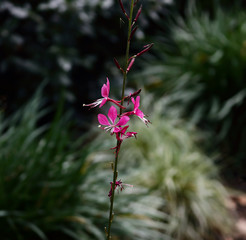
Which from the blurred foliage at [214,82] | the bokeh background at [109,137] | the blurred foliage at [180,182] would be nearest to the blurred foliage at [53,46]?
the bokeh background at [109,137]

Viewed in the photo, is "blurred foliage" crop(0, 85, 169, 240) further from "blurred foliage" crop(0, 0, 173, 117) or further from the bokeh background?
"blurred foliage" crop(0, 0, 173, 117)

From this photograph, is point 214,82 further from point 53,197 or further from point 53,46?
point 53,197

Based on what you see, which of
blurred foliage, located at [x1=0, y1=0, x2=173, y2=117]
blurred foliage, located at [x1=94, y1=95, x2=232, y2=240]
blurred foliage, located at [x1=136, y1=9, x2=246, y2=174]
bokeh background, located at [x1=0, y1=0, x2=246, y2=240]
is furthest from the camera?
blurred foliage, located at [x1=136, y1=9, x2=246, y2=174]

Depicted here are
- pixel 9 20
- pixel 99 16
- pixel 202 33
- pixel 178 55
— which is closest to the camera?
pixel 9 20

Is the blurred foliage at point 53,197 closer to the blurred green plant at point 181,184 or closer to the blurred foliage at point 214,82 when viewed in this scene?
the blurred green plant at point 181,184

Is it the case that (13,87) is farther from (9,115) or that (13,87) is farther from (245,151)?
(245,151)

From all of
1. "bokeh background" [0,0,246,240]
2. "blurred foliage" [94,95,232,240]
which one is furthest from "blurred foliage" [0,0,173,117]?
"blurred foliage" [94,95,232,240]

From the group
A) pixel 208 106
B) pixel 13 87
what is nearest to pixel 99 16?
pixel 13 87
